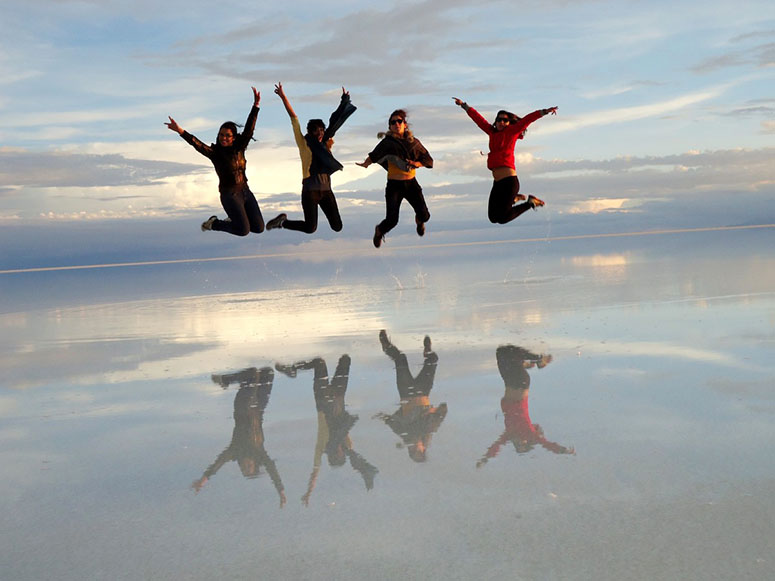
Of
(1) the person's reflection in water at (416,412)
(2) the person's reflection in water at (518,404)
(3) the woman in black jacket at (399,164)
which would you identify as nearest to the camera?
(2) the person's reflection in water at (518,404)

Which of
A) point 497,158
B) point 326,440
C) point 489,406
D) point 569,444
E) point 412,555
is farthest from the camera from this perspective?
point 497,158

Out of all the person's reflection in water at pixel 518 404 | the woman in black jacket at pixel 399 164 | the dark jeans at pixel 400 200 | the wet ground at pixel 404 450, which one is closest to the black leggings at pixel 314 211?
the woman in black jacket at pixel 399 164

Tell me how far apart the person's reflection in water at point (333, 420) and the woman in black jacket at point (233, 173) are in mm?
2447

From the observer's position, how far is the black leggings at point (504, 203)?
13.3m

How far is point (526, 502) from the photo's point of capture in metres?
5.62

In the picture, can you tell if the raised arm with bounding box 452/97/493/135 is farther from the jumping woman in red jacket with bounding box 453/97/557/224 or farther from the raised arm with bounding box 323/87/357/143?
the raised arm with bounding box 323/87/357/143

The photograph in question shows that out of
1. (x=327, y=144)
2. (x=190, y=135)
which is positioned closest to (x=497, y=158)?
(x=327, y=144)

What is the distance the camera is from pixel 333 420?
8.18 metres

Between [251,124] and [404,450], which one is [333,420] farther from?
[251,124]

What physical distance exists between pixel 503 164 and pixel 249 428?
23.6 feet

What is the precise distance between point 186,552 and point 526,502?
2.36 m

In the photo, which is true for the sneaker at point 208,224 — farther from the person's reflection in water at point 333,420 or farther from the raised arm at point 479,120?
the raised arm at point 479,120

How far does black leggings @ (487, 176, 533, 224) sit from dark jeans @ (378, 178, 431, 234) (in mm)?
1117

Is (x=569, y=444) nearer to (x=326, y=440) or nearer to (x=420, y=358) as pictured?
(x=326, y=440)
